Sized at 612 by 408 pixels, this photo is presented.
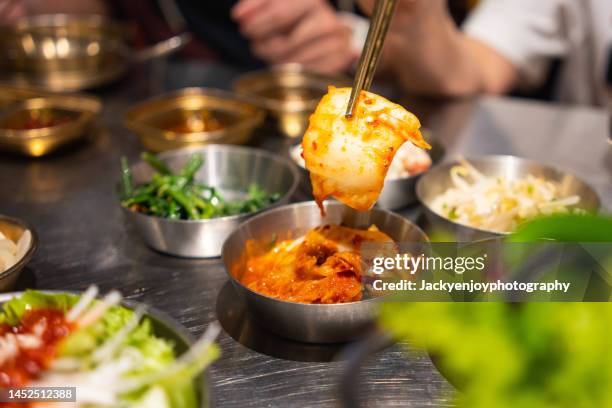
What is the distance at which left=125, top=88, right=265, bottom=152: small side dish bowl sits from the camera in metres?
2.87

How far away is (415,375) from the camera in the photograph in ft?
5.29

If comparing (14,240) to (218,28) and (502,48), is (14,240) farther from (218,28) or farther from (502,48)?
(218,28)

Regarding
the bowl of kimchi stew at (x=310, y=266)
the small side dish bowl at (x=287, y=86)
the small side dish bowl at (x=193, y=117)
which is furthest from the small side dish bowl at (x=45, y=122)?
the bowl of kimchi stew at (x=310, y=266)

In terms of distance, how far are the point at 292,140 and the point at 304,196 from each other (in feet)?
2.03

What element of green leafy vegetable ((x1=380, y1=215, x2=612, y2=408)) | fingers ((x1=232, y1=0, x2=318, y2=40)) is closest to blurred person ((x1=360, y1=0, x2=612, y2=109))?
fingers ((x1=232, y1=0, x2=318, y2=40))

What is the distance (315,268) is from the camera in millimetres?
1731

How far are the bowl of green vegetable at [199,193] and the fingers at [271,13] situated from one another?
4.52ft

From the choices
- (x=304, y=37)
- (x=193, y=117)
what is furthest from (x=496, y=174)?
(x=304, y=37)

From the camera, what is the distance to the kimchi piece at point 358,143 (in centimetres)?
152

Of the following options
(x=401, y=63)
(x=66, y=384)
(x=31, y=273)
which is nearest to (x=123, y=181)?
(x=31, y=273)

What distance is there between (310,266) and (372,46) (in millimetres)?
644

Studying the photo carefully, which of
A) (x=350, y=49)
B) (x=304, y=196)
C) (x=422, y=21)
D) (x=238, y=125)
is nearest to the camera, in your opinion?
(x=304, y=196)

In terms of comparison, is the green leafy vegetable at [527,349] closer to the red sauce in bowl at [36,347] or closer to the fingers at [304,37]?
the red sauce in bowl at [36,347]

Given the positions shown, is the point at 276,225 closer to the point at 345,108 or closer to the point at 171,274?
the point at 171,274
